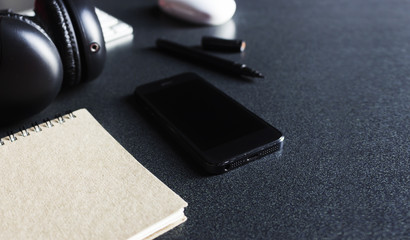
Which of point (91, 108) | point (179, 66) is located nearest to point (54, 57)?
point (91, 108)

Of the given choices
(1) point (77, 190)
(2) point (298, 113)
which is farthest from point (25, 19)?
(2) point (298, 113)

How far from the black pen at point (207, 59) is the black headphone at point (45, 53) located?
0.15 metres

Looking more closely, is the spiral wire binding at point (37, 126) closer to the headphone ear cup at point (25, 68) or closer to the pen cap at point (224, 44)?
the headphone ear cup at point (25, 68)

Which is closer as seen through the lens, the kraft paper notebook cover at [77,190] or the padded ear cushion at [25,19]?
the kraft paper notebook cover at [77,190]

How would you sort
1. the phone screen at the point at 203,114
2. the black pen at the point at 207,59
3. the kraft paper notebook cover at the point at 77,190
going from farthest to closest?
the black pen at the point at 207,59 → the phone screen at the point at 203,114 → the kraft paper notebook cover at the point at 77,190

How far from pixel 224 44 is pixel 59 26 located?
285mm

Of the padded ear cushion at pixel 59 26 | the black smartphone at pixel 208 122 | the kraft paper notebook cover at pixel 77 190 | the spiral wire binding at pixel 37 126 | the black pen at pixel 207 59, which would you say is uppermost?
the padded ear cushion at pixel 59 26

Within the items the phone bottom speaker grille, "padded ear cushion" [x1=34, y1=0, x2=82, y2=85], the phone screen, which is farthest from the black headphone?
the phone bottom speaker grille

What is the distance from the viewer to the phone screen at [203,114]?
48 centimetres

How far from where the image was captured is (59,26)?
20.9 inches

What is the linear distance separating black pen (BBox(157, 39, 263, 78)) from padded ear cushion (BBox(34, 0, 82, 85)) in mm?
196

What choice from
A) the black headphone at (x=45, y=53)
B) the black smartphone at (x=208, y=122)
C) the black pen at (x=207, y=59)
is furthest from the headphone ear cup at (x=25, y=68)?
the black pen at (x=207, y=59)

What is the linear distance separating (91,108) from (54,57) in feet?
0.30

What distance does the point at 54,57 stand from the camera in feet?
1.68
